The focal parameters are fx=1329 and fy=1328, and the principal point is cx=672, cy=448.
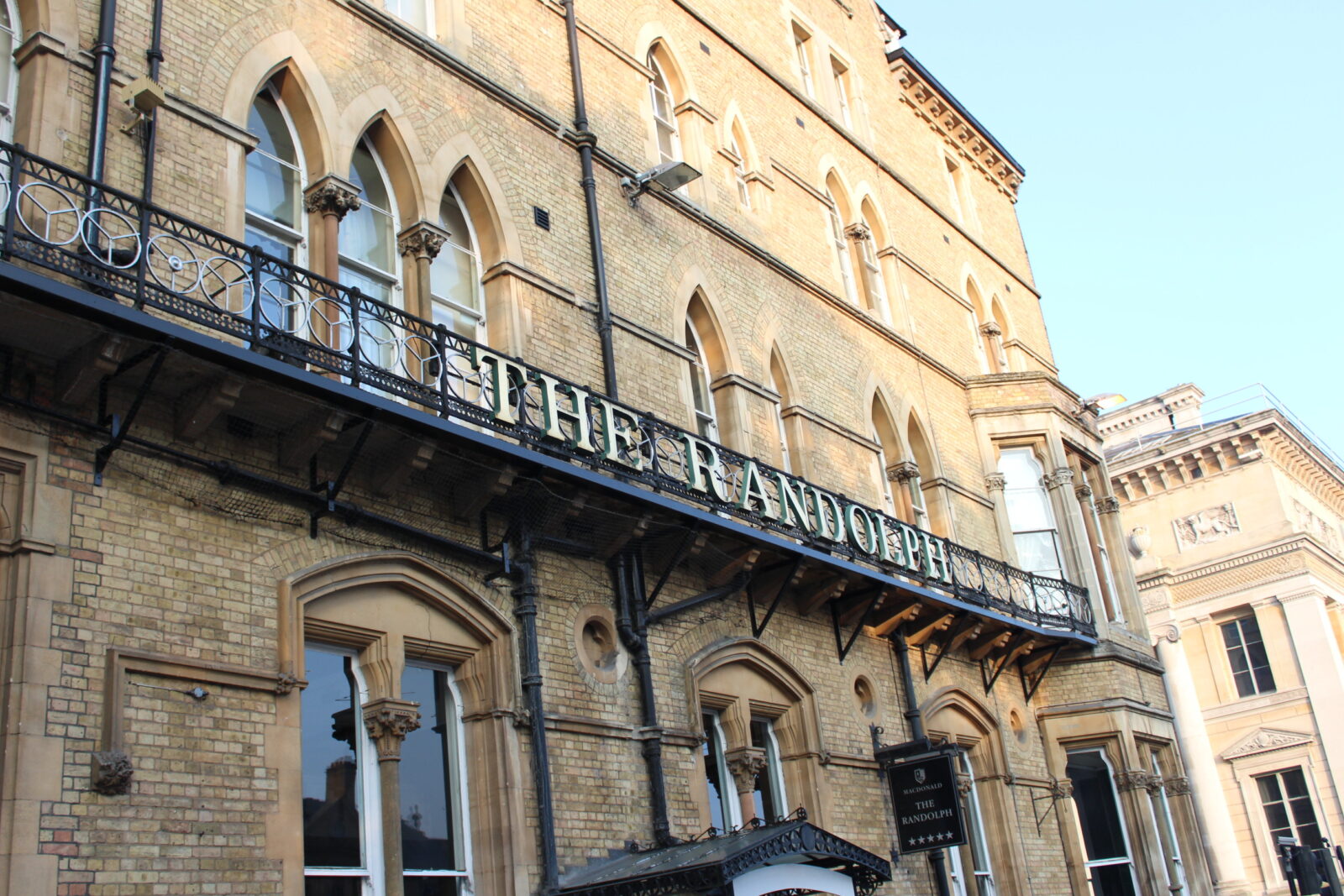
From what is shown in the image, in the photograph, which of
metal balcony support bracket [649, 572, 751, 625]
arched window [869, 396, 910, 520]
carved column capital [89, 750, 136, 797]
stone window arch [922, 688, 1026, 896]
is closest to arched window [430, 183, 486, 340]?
metal balcony support bracket [649, 572, 751, 625]

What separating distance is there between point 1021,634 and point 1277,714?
23307 mm

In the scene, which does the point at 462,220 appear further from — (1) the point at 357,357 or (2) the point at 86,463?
(2) the point at 86,463

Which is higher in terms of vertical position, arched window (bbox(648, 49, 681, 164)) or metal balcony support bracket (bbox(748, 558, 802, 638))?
arched window (bbox(648, 49, 681, 164))

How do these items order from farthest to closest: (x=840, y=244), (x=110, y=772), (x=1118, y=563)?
(x=1118, y=563), (x=840, y=244), (x=110, y=772)

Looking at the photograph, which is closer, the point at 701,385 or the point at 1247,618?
the point at 701,385

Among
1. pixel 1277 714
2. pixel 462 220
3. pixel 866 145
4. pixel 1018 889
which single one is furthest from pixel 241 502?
pixel 1277 714

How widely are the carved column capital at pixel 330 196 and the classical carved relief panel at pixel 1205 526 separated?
35.4 meters

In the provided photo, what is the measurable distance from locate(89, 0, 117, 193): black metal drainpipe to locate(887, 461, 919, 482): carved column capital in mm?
12875

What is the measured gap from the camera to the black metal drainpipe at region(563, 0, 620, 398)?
14.3 metres

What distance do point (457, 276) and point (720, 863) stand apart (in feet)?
21.9

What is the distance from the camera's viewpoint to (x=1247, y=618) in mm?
40312

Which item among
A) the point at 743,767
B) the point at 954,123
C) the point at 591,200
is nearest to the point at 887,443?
the point at 591,200

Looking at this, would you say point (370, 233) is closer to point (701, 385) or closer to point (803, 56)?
point (701, 385)

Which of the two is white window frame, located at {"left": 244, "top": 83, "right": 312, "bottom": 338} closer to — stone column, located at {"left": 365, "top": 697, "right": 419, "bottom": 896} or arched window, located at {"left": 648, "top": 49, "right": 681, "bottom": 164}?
stone column, located at {"left": 365, "top": 697, "right": 419, "bottom": 896}
